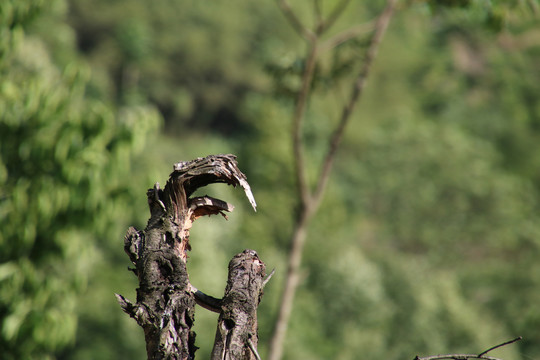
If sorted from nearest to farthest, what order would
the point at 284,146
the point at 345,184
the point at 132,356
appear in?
the point at 132,356 < the point at 284,146 < the point at 345,184

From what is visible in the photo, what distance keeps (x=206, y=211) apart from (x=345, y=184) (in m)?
61.2

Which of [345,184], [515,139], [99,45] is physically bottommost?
[345,184]

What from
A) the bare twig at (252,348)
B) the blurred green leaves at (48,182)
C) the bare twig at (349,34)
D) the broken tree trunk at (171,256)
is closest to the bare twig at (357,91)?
the bare twig at (349,34)

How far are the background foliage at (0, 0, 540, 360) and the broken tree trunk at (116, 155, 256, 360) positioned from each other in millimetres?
3610

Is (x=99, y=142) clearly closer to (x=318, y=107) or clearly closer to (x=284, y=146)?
(x=284, y=146)

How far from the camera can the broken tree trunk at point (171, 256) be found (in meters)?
3.01

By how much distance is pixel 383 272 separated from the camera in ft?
127

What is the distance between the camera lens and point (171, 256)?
10.3 ft

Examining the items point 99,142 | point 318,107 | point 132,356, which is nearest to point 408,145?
point 318,107

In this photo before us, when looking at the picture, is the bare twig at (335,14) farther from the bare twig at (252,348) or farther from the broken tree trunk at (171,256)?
the bare twig at (252,348)

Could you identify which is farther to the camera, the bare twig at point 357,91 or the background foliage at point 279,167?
the bare twig at point 357,91

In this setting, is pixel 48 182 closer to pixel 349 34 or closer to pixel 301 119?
pixel 301 119

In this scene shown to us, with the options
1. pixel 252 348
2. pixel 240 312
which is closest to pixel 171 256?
pixel 240 312

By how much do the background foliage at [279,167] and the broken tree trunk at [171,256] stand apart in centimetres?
361
